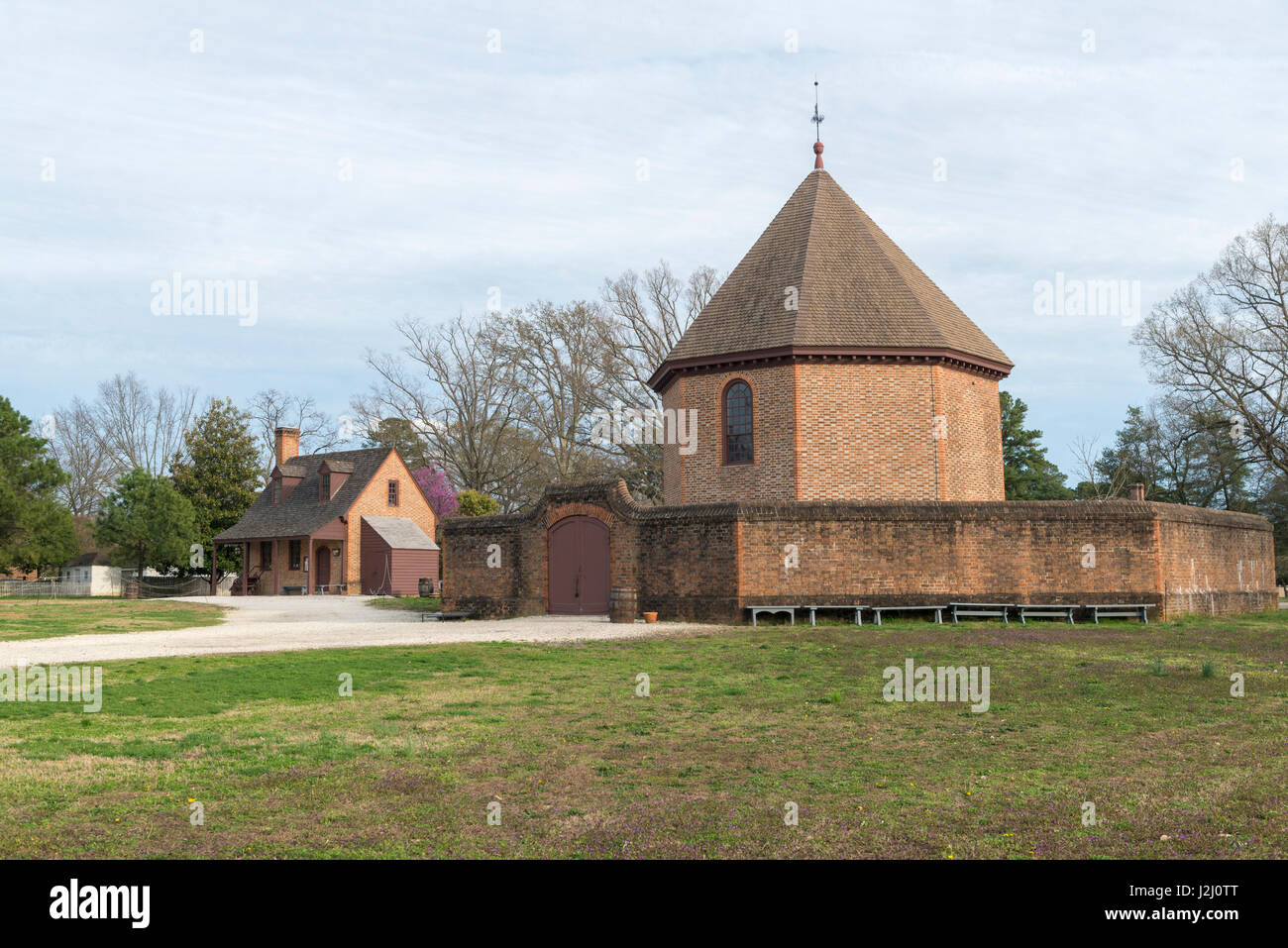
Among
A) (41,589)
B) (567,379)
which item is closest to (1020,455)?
(567,379)

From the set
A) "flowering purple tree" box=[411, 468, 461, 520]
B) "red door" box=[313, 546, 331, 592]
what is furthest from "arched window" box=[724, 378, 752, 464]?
"flowering purple tree" box=[411, 468, 461, 520]

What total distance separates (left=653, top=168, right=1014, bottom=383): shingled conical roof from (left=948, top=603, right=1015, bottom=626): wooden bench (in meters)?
7.01

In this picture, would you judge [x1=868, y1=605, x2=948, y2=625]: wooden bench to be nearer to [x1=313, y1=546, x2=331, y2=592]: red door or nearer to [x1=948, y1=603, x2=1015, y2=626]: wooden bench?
[x1=948, y1=603, x2=1015, y2=626]: wooden bench

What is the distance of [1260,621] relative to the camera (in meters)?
21.8

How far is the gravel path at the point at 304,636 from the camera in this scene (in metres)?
16.3

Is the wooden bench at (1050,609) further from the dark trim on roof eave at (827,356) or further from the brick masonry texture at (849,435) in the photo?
the dark trim on roof eave at (827,356)

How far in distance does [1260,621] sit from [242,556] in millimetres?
43324

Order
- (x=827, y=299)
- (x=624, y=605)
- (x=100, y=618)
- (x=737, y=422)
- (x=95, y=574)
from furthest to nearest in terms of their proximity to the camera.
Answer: (x=95, y=574) < (x=100, y=618) < (x=827, y=299) < (x=737, y=422) < (x=624, y=605)

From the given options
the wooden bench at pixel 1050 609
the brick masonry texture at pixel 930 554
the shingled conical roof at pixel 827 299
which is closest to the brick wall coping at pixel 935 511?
the brick masonry texture at pixel 930 554

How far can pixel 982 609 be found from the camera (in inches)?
814

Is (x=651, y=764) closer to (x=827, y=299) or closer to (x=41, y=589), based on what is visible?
(x=827, y=299)

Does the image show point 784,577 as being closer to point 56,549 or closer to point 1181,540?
point 1181,540

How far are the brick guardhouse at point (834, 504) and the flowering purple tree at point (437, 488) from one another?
30.2 m

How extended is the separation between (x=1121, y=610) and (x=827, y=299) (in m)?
10.5
